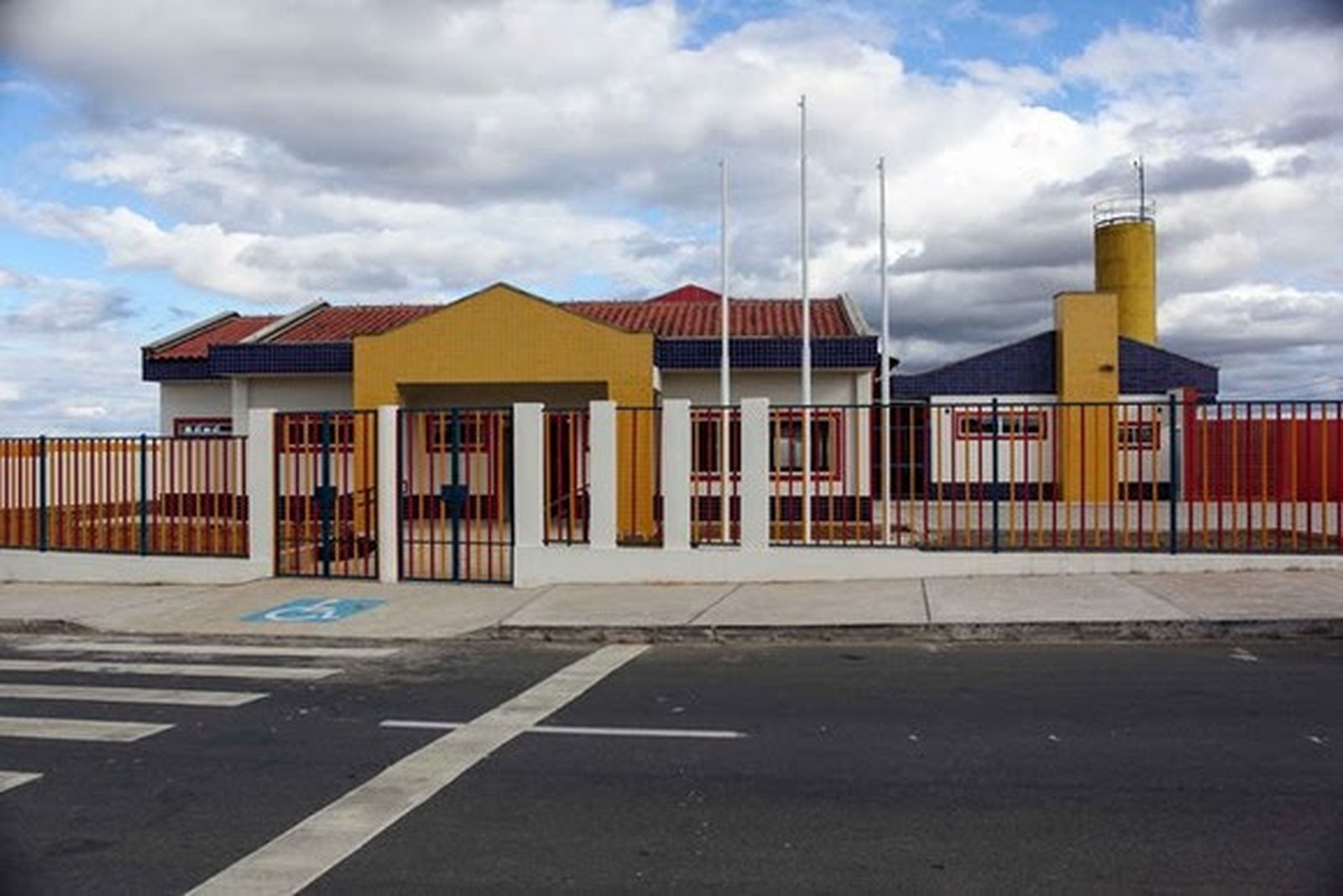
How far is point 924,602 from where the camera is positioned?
13.2 meters

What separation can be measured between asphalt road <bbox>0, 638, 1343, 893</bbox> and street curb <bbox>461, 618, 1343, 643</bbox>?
1332 mm

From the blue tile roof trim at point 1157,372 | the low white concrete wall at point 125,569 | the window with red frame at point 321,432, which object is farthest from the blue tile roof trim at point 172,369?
the blue tile roof trim at point 1157,372

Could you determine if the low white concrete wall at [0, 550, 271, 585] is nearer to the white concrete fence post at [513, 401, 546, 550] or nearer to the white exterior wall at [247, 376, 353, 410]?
the white concrete fence post at [513, 401, 546, 550]

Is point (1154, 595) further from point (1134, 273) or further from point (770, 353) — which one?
point (1134, 273)

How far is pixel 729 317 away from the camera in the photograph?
86.7 ft

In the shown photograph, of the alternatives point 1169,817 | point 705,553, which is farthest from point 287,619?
point 1169,817

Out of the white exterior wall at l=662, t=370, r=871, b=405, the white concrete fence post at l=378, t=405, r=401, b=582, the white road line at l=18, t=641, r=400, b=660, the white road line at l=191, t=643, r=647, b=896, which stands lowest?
the white road line at l=18, t=641, r=400, b=660

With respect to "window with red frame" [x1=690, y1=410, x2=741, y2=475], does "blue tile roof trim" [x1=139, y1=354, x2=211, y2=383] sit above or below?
above

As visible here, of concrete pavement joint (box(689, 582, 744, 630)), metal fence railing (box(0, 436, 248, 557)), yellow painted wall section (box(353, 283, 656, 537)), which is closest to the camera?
concrete pavement joint (box(689, 582, 744, 630))

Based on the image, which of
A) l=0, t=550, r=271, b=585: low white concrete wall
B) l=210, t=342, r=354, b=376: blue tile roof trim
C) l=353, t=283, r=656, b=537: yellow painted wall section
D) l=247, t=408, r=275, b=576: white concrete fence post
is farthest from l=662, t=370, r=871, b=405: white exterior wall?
l=0, t=550, r=271, b=585: low white concrete wall

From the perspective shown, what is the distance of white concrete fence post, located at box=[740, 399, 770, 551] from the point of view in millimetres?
15469

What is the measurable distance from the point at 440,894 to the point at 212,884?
97 centimetres

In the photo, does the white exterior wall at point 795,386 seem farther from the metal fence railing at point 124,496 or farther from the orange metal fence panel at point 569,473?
the metal fence railing at point 124,496

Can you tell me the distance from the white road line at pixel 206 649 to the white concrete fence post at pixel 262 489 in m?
4.17
